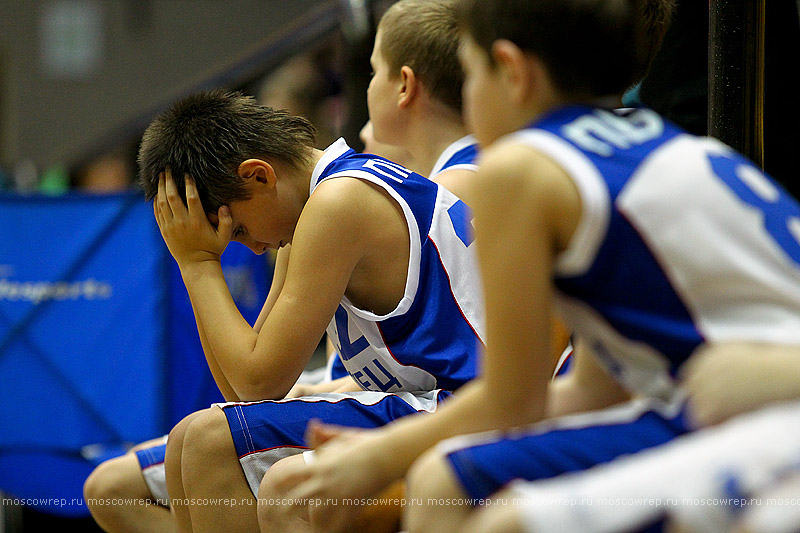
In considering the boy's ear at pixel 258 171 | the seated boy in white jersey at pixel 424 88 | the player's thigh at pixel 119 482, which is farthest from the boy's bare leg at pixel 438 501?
the player's thigh at pixel 119 482

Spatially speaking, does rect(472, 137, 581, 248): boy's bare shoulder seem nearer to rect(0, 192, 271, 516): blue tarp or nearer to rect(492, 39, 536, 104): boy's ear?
rect(492, 39, 536, 104): boy's ear

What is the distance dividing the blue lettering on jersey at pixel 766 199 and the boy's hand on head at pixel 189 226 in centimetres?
88

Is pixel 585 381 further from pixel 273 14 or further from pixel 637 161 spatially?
pixel 273 14

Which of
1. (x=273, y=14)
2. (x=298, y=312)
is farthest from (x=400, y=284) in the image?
(x=273, y=14)

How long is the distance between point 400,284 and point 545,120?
60cm

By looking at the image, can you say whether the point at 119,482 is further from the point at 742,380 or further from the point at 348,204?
the point at 742,380

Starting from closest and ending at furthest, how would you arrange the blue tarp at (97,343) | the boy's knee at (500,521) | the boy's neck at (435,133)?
1. the boy's knee at (500,521)
2. the boy's neck at (435,133)
3. the blue tarp at (97,343)

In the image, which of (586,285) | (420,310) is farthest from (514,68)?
(420,310)

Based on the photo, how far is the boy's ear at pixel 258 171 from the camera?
4.93ft

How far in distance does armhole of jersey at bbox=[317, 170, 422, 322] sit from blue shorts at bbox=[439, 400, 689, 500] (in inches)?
22.6

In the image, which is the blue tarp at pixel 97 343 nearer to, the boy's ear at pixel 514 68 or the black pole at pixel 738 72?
the black pole at pixel 738 72

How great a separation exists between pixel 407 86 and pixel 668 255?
3.47ft

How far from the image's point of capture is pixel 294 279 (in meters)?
1.37

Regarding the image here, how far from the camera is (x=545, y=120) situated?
949 millimetres
